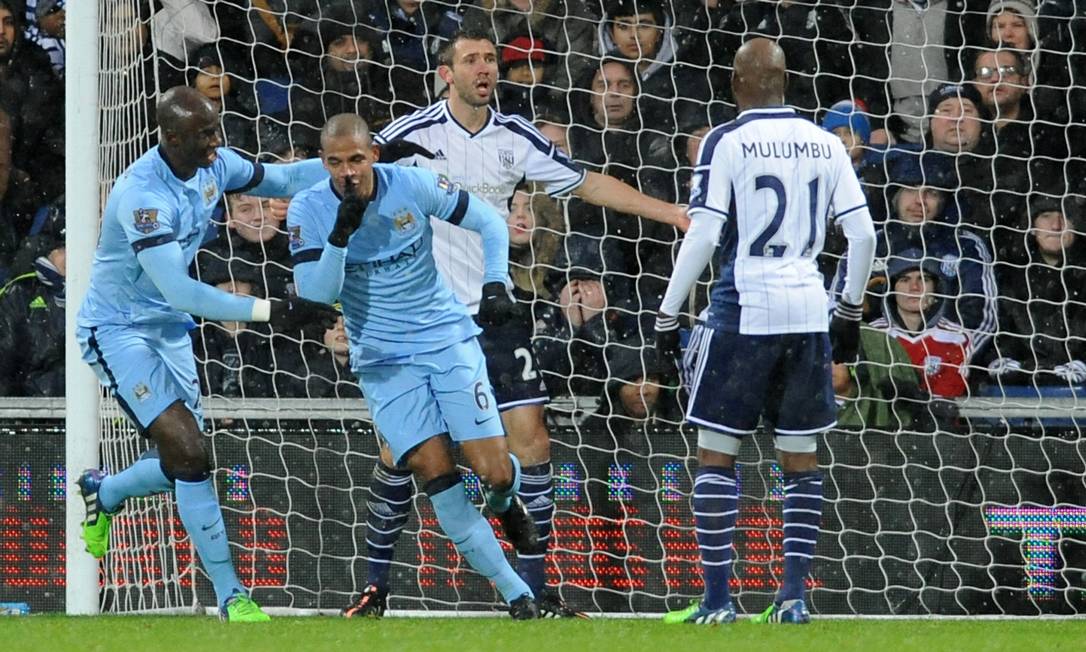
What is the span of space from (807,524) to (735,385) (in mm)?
521

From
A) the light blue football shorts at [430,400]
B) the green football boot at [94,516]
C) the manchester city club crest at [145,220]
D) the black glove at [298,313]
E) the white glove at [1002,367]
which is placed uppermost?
the manchester city club crest at [145,220]

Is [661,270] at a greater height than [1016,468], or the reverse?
[661,270]

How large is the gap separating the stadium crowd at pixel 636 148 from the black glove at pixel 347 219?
1968 mm

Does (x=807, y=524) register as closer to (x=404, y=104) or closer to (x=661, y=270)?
(x=661, y=270)

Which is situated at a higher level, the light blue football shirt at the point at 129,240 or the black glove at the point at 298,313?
the light blue football shirt at the point at 129,240

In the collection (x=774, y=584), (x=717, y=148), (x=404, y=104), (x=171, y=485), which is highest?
(x=404, y=104)

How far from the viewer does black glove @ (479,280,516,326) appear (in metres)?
5.73

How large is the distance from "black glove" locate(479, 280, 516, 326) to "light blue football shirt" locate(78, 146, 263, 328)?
39.0 inches

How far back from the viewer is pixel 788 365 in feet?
18.4

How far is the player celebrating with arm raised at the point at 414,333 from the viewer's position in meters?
5.70

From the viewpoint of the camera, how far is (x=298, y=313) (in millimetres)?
5449

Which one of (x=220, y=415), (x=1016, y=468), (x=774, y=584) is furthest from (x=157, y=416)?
(x=1016, y=468)

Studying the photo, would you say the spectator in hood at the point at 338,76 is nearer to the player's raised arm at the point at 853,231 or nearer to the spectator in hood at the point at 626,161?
the spectator in hood at the point at 626,161

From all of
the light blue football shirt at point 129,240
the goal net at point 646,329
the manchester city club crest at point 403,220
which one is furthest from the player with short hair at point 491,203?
the light blue football shirt at point 129,240
